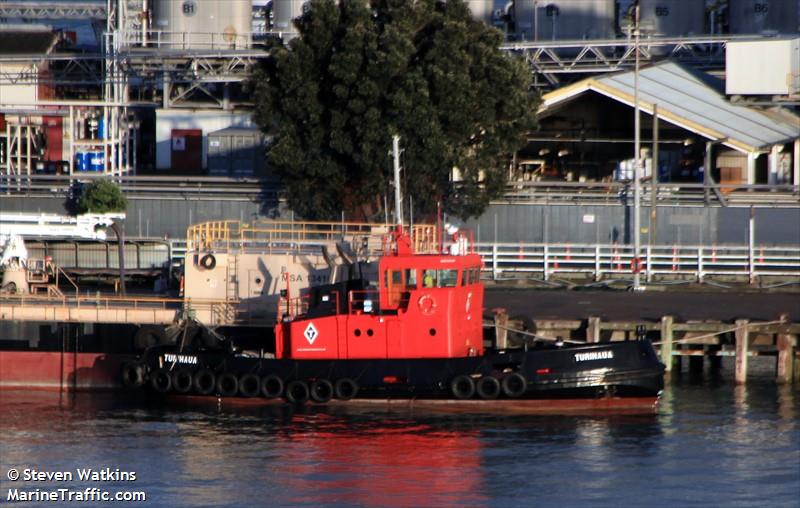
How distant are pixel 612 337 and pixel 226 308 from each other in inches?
388

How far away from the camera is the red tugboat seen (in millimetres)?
32812

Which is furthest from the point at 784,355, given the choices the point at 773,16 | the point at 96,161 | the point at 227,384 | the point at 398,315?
the point at 96,161

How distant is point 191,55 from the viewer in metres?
60.3

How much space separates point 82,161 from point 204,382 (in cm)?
3150

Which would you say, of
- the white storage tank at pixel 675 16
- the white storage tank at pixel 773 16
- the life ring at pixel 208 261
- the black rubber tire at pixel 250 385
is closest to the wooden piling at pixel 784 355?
the black rubber tire at pixel 250 385

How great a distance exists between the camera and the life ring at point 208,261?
119ft

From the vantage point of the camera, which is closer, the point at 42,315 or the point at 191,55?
the point at 42,315

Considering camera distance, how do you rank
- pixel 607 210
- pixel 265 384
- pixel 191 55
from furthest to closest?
pixel 191 55, pixel 607 210, pixel 265 384

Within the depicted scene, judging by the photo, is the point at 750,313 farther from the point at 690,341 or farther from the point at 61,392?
the point at 61,392

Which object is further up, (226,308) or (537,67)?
(537,67)

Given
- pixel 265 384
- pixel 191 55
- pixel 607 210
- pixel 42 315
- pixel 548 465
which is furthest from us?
pixel 191 55

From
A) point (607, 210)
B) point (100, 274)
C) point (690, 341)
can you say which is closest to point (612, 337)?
point (690, 341)

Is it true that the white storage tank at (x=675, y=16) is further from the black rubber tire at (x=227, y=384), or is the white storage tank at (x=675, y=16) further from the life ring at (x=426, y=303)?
the black rubber tire at (x=227, y=384)

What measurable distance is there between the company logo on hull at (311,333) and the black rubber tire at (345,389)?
48.6 inches
